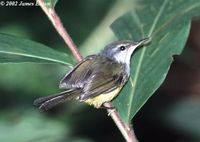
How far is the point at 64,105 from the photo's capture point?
475cm

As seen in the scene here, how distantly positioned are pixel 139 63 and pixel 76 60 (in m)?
0.43

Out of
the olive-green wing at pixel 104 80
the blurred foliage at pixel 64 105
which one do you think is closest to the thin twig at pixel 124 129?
the olive-green wing at pixel 104 80

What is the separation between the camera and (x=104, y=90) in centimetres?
358

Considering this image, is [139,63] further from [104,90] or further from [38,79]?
[38,79]

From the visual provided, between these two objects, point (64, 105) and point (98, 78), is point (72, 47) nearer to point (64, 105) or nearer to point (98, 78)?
point (98, 78)

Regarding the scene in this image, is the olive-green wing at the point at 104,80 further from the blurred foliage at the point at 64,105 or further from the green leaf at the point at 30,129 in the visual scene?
the blurred foliage at the point at 64,105

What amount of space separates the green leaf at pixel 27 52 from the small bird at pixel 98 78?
0.18 m

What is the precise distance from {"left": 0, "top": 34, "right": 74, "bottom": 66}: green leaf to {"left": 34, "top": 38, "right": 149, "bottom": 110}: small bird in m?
0.18

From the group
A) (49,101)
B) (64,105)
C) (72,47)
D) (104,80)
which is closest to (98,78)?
(104,80)

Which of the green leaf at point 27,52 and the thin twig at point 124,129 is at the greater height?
the green leaf at point 27,52

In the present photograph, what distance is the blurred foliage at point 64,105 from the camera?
417 centimetres

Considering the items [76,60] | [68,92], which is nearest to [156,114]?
[68,92]

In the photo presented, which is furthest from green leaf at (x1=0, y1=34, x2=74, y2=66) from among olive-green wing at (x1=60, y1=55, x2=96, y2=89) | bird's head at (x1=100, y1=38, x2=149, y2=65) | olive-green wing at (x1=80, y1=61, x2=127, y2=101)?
bird's head at (x1=100, y1=38, x2=149, y2=65)

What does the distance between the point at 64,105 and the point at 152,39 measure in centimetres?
170
